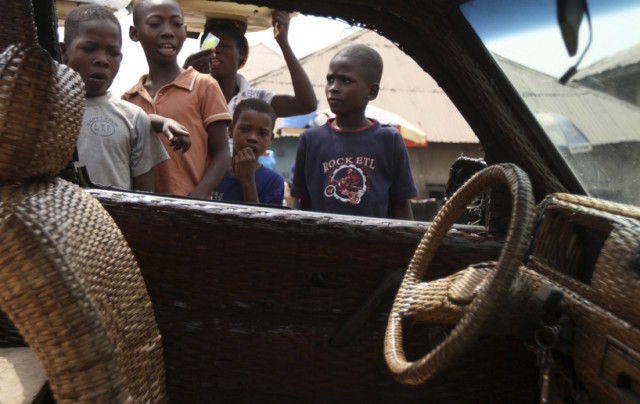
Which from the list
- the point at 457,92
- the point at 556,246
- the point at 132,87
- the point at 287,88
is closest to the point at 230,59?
the point at 132,87

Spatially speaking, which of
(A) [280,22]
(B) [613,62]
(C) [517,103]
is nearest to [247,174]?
(A) [280,22]

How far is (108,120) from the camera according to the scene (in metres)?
2.41

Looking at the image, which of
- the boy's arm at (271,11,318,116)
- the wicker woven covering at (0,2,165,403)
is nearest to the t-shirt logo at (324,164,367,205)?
the boy's arm at (271,11,318,116)

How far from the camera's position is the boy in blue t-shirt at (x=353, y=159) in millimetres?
2922

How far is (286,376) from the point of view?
1.82m

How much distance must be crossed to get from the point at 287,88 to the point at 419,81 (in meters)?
3.24

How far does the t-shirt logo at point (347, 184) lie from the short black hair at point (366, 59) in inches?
19.6

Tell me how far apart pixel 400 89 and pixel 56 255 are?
14.8 m

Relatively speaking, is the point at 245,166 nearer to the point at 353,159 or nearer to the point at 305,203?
the point at 305,203

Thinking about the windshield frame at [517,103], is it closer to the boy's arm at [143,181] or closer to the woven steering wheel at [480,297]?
the woven steering wheel at [480,297]

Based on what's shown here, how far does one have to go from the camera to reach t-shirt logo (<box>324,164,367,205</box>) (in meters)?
2.90

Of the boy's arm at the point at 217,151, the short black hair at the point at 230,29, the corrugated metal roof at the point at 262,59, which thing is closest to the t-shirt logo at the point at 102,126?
the boy's arm at the point at 217,151

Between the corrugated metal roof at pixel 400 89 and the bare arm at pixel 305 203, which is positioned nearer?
the bare arm at pixel 305 203

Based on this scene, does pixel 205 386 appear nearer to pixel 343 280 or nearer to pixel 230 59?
pixel 343 280
